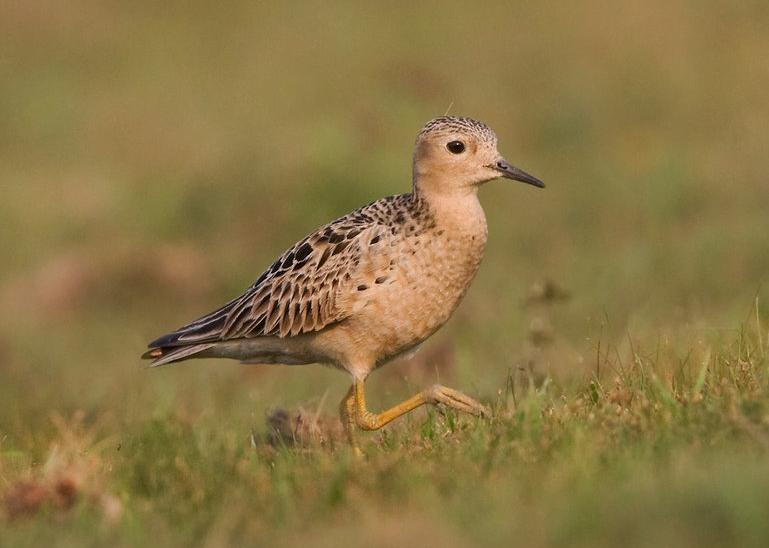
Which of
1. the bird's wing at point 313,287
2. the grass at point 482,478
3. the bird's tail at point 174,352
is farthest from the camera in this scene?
the bird's tail at point 174,352

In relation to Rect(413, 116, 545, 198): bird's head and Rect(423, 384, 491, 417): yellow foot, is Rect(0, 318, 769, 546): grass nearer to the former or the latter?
Rect(423, 384, 491, 417): yellow foot

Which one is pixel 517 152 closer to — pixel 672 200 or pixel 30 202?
pixel 672 200

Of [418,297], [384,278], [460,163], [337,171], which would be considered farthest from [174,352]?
[337,171]

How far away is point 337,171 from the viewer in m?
18.4

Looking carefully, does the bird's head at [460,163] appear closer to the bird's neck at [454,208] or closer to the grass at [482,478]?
the bird's neck at [454,208]

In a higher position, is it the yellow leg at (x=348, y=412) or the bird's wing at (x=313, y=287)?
the bird's wing at (x=313, y=287)

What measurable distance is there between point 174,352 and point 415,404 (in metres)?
1.93

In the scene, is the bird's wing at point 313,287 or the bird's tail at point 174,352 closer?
the bird's wing at point 313,287

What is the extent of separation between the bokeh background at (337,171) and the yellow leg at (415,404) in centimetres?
72

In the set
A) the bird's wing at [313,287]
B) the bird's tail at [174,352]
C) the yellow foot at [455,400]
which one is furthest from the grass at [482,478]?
the bird's tail at [174,352]

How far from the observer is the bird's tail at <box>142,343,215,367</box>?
9.80m

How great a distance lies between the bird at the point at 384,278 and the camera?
8.95 meters

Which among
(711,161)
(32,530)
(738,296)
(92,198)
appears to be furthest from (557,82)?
(32,530)

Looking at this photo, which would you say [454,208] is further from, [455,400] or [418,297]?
[455,400]
